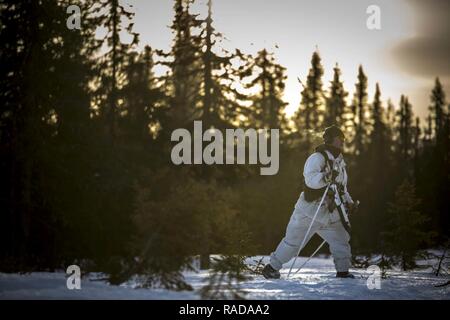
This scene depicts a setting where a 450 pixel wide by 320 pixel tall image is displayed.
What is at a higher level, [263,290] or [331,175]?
[331,175]

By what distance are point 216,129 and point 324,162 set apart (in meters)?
8.40

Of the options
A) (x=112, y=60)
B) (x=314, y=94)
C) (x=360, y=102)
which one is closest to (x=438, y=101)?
(x=360, y=102)

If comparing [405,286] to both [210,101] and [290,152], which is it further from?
[290,152]

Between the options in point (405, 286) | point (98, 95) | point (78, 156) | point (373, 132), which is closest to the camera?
point (405, 286)

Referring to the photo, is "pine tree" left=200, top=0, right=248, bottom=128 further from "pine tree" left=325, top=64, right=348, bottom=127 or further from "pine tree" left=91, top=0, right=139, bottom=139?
"pine tree" left=325, top=64, right=348, bottom=127

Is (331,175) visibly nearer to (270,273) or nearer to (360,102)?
(270,273)

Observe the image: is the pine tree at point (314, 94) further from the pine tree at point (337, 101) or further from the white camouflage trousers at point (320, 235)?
the white camouflage trousers at point (320, 235)

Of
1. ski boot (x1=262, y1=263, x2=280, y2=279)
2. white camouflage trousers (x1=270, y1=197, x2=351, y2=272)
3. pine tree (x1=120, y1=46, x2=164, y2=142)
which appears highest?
pine tree (x1=120, y1=46, x2=164, y2=142)

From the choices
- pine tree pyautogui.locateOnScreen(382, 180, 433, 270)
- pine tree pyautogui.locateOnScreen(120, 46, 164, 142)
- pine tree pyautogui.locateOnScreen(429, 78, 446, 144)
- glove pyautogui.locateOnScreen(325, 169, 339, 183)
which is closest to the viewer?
glove pyautogui.locateOnScreen(325, 169, 339, 183)

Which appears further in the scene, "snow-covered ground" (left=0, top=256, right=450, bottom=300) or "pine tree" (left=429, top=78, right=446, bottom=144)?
"pine tree" (left=429, top=78, right=446, bottom=144)

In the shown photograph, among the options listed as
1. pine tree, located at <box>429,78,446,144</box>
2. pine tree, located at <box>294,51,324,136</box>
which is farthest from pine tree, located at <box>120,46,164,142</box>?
pine tree, located at <box>429,78,446,144</box>

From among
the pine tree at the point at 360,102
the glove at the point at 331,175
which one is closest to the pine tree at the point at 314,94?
the pine tree at the point at 360,102
